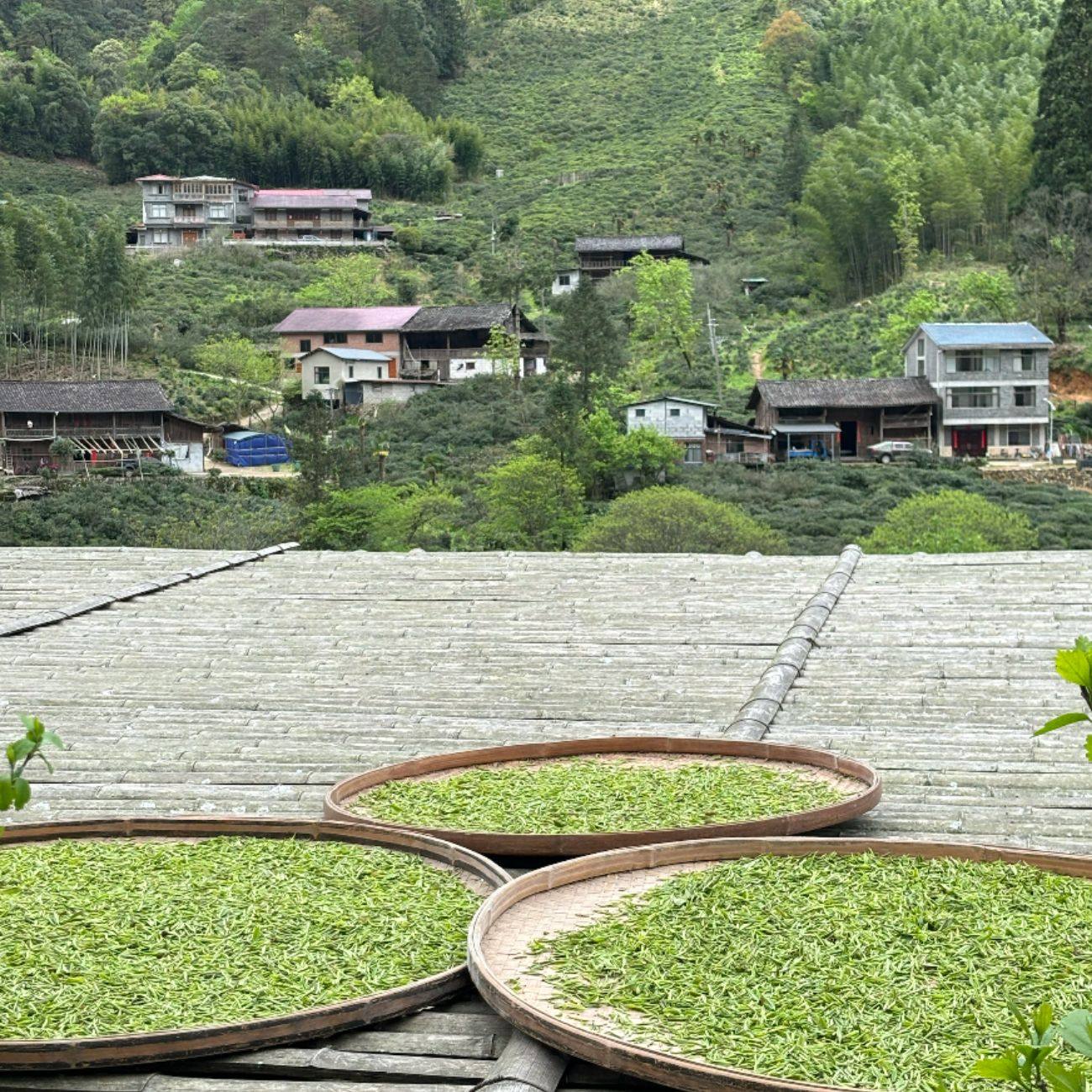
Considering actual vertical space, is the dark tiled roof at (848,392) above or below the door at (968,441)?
above

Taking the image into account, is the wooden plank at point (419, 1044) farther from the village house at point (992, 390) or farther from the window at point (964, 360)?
the window at point (964, 360)

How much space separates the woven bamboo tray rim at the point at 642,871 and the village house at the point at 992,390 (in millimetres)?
30446

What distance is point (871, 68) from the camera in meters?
59.9

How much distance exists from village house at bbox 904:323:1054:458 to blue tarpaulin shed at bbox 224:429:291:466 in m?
14.2

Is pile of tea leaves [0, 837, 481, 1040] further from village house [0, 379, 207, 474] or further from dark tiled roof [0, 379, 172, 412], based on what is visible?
dark tiled roof [0, 379, 172, 412]

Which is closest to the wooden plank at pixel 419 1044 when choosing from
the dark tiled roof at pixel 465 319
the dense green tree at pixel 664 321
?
the dark tiled roof at pixel 465 319

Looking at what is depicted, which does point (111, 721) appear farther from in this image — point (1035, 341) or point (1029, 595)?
point (1035, 341)

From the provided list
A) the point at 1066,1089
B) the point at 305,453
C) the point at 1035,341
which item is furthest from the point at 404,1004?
the point at 1035,341

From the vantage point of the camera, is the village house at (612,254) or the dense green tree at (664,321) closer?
the dense green tree at (664,321)

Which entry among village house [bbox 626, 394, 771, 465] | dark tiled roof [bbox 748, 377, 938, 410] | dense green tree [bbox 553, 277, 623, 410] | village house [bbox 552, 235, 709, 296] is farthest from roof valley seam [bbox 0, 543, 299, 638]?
village house [bbox 552, 235, 709, 296]

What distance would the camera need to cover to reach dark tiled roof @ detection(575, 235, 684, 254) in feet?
156

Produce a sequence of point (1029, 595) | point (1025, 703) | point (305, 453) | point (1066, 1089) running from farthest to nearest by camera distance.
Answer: point (305, 453), point (1029, 595), point (1025, 703), point (1066, 1089)

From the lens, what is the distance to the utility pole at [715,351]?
35566 mm

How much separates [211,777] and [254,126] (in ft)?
197
